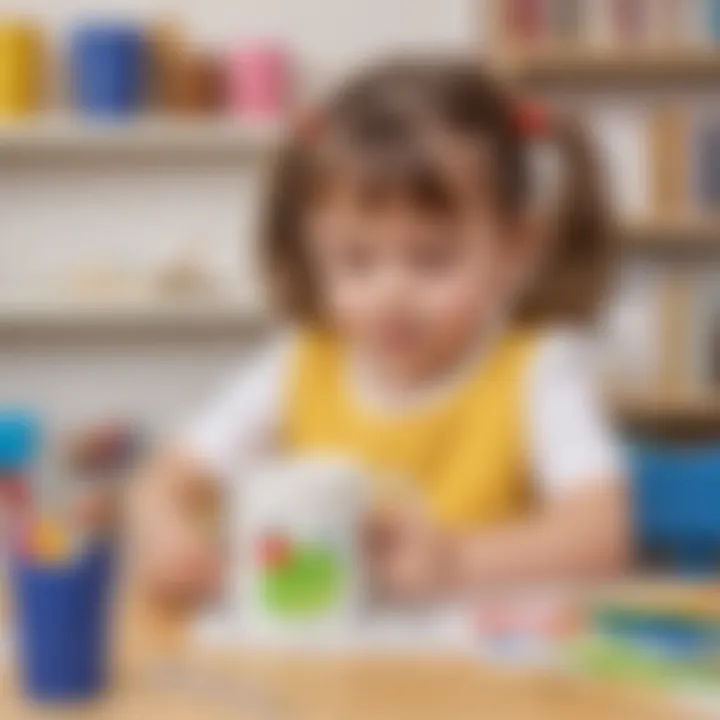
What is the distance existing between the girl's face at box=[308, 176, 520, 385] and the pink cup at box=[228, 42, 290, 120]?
1165 millimetres

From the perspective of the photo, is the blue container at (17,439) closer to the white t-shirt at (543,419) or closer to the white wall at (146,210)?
the white wall at (146,210)

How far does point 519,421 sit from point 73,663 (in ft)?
1.71

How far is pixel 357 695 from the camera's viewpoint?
2.16 ft

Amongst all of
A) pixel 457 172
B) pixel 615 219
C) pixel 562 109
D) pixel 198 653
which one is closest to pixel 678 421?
pixel 615 219

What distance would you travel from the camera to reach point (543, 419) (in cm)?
111

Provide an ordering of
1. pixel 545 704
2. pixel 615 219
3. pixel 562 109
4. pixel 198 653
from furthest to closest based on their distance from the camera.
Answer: pixel 562 109 < pixel 615 219 < pixel 198 653 < pixel 545 704

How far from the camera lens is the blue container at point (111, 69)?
7.39 feet

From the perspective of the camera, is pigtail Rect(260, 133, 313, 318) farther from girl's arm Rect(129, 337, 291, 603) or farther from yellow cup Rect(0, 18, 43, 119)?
yellow cup Rect(0, 18, 43, 119)

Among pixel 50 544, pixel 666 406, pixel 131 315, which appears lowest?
pixel 666 406

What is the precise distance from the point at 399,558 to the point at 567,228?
1.64ft

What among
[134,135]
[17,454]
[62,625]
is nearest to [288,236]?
[62,625]

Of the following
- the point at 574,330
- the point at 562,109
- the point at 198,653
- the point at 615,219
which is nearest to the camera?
the point at 198,653

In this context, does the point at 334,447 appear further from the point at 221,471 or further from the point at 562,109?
the point at 562,109

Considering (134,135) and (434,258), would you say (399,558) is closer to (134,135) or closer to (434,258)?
(434,258)
